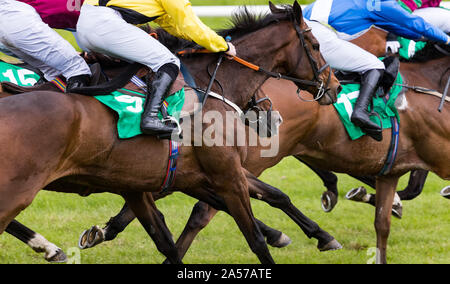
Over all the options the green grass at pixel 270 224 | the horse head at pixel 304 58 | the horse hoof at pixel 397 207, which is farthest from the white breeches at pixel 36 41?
the horse hoof at pixel 397 207

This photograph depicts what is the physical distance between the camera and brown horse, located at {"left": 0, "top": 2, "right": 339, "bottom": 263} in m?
3.87

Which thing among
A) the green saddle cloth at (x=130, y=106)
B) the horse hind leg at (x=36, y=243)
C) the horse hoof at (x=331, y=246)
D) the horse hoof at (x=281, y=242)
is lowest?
the horse hoof at (x=331, y=246)

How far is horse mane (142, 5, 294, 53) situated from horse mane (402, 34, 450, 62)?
1.85m

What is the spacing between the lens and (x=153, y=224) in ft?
17.1

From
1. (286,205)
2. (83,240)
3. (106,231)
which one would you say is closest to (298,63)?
(286,205)

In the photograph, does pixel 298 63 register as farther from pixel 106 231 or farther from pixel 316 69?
pixel 106 231

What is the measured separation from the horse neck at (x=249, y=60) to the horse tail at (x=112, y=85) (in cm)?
45

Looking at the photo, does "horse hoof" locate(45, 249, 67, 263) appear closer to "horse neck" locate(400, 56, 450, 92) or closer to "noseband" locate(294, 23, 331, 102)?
"noseband" locate(294, 23, 331, 102)

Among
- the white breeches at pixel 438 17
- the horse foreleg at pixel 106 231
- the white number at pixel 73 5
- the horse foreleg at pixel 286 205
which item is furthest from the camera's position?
the white breeches at pixel 438 17

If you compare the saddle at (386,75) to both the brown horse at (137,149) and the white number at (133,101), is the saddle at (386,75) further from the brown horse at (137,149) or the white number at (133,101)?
the white number at (133,101)

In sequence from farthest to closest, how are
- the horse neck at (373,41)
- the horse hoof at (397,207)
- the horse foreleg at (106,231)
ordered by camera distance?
the horse hoof at (397,207) < the horse neck at (373,41) < the horse foreleg at (106,231)

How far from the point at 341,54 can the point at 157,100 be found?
6.31 feet

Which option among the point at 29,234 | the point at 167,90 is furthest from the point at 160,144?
the point at 29,234

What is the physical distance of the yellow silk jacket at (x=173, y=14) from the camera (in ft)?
14.2
